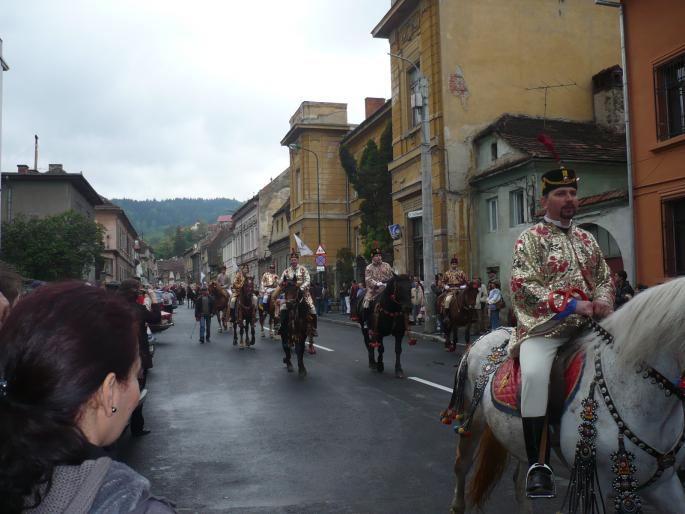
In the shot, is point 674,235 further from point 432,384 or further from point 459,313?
point 432,384

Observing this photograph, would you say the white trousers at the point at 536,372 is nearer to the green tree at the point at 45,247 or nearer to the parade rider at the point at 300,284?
the parade rider at the point at 300,284

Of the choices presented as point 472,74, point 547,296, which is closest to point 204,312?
point 472,74

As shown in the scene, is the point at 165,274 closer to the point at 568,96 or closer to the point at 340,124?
the point at 340,124

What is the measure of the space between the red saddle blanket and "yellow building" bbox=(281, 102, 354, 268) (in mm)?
41841

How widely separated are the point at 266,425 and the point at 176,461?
168cm

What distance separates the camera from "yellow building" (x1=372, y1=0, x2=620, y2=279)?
26125 millimetres

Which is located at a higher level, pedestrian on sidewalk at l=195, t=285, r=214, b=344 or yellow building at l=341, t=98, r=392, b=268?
yellow building at l=341, t=98, r=392, b=268

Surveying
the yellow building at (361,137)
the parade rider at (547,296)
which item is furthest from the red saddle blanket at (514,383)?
the yellow building at (361,137)

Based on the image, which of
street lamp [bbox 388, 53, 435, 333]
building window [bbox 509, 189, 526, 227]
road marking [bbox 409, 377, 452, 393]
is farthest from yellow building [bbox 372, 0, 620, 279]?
road marking [bbox 409, 377, 452, 393]

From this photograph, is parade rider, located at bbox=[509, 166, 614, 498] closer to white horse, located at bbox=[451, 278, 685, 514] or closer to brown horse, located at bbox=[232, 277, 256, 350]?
white horse, located at bbox=[451, 278, 685, 514]

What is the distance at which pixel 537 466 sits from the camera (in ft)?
12.8

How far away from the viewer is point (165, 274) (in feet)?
516

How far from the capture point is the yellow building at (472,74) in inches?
1029

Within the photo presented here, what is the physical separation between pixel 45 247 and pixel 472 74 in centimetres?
2098
